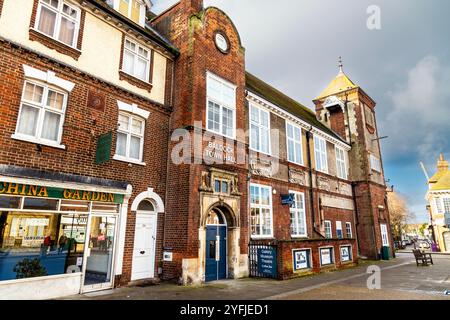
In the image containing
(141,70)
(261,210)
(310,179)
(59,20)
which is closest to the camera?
(59,20)

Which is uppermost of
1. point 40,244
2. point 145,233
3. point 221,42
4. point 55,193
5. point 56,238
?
point 221,42

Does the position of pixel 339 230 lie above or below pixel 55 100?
below

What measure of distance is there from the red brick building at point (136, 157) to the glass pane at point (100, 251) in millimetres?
33

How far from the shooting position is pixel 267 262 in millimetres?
12336

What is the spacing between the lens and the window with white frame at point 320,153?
20477mm

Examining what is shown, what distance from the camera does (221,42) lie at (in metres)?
13.9

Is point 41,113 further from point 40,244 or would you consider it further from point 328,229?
point 328,229

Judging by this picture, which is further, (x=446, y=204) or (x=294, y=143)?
(x=446, y=204)

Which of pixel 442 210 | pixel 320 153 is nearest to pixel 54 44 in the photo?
pixel 320 153

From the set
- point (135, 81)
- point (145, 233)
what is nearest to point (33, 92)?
point (135, 81)

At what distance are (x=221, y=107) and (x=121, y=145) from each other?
15.6 feet

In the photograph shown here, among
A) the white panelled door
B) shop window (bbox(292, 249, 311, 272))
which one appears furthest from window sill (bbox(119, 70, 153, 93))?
shop window (bbox(292, 249, 311, 272))

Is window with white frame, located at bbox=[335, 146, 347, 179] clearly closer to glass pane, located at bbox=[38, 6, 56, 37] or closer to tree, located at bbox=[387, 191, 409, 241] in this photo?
glass pane, located at bbox=[38, 6, 56, 37]

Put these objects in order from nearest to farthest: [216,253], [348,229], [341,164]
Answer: [216,253], [348,229], [341,164]
